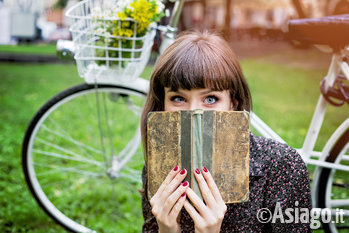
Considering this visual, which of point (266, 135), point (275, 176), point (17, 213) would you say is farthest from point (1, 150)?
point (275, 176)

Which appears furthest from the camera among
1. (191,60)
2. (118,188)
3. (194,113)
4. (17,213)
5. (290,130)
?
(290,130)

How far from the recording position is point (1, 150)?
3.28 m

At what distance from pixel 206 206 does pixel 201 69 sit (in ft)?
1.39

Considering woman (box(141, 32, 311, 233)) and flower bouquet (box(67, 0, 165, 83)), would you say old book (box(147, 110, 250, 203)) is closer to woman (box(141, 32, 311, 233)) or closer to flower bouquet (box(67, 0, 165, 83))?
woman (box(141, 32, 311, 233))

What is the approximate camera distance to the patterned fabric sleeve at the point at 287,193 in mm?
1193

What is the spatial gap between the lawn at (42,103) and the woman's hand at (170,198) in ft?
4.07

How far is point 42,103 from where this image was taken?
5.08m

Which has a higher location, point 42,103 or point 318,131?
point 318,131

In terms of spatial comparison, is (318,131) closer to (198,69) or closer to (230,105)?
(230,105)

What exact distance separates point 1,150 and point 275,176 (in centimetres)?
284

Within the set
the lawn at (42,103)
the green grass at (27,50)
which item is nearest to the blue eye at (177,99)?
the lawn at (42,103)

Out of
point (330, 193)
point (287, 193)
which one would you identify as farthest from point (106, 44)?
point (330, 193)

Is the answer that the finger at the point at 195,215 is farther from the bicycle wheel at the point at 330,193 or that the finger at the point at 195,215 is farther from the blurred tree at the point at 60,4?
the blurred tree at the point at 60,4

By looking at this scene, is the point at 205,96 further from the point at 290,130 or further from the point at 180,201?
the point at 290,130
